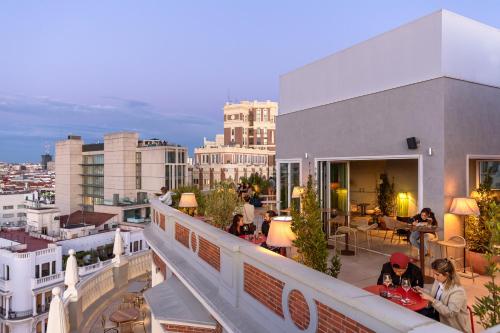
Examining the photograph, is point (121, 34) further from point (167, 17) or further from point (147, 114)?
point (147, 114)

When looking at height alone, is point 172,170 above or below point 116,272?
above

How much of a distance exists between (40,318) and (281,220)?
83.0ft

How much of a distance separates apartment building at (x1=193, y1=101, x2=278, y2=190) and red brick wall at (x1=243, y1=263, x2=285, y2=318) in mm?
40743

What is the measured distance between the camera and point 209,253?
5.48m

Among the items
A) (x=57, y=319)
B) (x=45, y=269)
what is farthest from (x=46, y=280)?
(x=57, y=319)

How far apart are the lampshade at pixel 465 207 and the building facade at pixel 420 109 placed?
211mm

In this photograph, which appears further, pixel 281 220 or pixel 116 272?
pixel 116 272

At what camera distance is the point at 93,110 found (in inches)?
6270

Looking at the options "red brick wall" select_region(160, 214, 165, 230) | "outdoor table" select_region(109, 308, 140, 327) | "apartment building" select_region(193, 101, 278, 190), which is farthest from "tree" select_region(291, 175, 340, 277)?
"apartment building" select_region(193, 101, 278, 190)

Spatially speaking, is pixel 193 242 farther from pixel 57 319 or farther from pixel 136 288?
pixel 136 288

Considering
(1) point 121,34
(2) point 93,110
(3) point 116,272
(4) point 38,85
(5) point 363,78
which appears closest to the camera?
(5) point 363,78

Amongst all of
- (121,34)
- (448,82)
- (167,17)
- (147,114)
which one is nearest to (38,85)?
(147,114)

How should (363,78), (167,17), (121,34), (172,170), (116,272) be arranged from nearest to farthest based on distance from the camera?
1. (363,78)
2. (116,272)
3. (172,170)
4. (167,17)
5. (121,34)

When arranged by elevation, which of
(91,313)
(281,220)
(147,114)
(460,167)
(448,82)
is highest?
(147,114)
